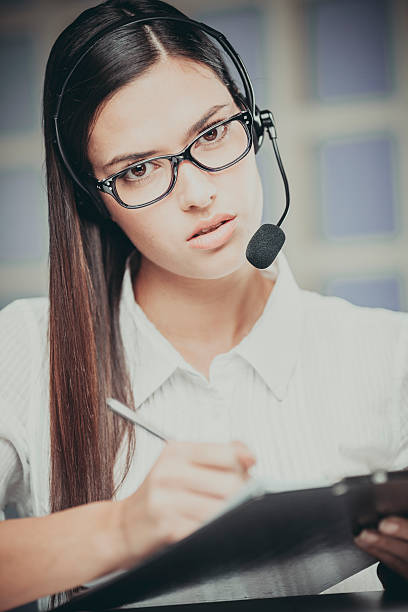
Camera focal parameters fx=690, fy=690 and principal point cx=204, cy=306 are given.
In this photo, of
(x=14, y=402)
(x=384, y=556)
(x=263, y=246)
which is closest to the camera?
(x=384, y=556)

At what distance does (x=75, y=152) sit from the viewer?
1025mm

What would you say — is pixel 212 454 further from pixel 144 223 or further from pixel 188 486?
pixel 144 223

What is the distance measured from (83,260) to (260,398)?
346 millimetres

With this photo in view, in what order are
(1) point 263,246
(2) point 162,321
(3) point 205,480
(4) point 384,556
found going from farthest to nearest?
1. (2) point 162,321
2. (1) point 263,246
3. (4) point 384,556
4. (3) point 205,480

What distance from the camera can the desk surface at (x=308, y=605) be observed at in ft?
2.24

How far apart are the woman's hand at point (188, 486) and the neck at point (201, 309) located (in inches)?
19.0

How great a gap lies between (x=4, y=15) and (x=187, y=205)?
3.01 feet

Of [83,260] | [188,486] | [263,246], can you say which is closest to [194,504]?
[188,486]

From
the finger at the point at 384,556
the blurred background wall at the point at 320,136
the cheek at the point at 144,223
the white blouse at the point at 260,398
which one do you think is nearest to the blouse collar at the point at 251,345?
the white blouse at the point at 260,398

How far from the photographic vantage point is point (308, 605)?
2.29 feet

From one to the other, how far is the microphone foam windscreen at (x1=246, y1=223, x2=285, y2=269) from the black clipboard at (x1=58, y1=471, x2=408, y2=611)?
381 mm

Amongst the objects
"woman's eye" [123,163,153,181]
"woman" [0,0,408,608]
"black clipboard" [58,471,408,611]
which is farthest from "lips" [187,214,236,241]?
"black clipboard" [58,471,408,611]

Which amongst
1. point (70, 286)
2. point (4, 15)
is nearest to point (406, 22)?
point (4, 15)

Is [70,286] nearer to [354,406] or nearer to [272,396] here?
[272,396]
